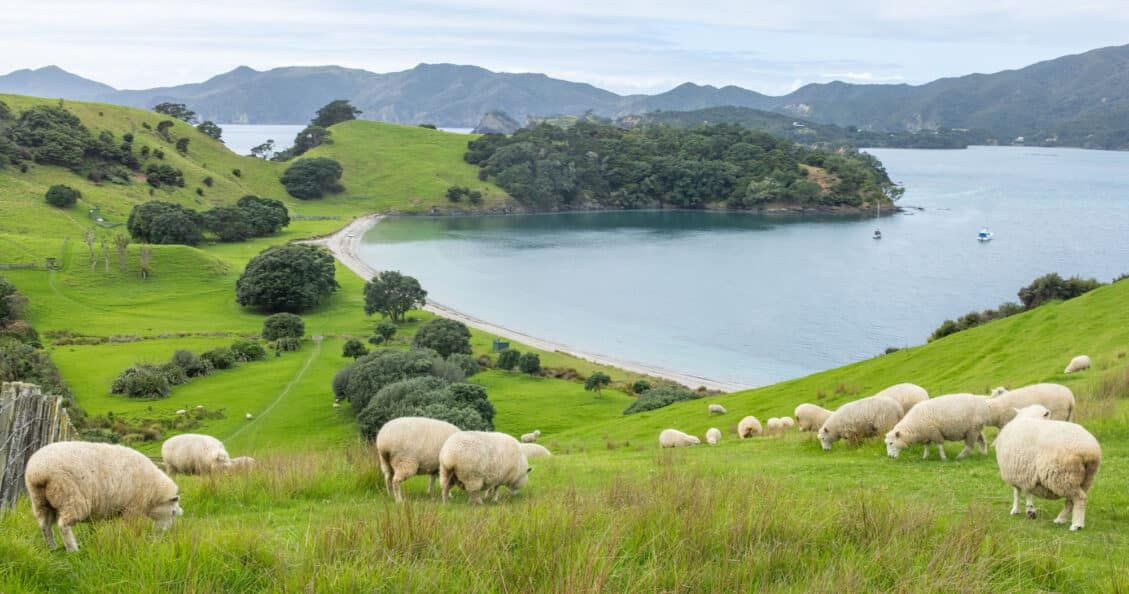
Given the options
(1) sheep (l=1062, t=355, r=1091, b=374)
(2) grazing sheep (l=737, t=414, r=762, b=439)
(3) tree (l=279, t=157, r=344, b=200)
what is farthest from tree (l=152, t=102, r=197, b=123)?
(1) sheep (l=1062, t=355, r=1091, b=374)

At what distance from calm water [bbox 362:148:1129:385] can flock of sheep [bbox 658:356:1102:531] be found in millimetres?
39238

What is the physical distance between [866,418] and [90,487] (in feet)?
42.6

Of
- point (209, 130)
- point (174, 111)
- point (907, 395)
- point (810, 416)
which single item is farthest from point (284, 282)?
point (174, 111)

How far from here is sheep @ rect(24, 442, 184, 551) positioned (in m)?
7.27

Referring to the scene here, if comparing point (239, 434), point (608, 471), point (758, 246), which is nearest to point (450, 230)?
point (758, 246)

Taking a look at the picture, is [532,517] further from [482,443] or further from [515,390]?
[515,390]

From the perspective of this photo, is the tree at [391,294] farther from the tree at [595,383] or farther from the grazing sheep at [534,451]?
the grazing sheep at [534,451]

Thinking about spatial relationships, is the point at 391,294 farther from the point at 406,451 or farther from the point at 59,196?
the point at 59,196

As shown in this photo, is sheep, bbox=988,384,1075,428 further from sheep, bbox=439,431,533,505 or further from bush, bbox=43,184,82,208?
bush, bbox=43,184,82,208

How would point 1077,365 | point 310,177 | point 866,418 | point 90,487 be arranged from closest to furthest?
point 90,487
point 866,418
point 1077,365
point 310,177

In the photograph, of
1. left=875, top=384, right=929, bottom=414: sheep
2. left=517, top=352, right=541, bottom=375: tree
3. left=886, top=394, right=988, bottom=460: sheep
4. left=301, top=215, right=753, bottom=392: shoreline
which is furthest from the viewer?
left=301, top=215, right=753, bottom=392: shoreline

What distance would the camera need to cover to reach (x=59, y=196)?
316 feet

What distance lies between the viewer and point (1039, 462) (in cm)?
864

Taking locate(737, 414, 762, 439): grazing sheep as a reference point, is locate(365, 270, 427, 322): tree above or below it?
below
